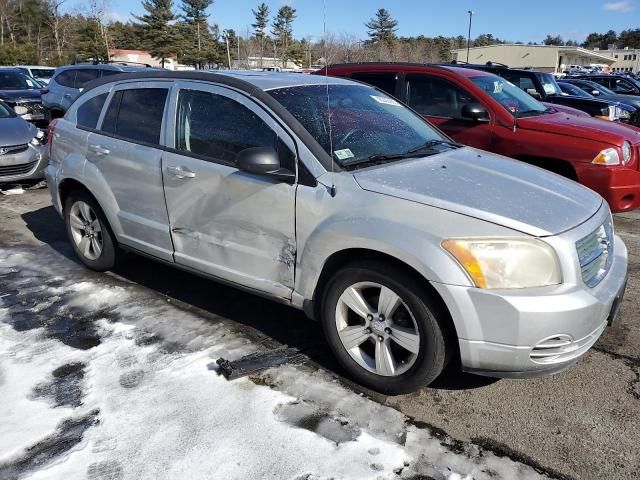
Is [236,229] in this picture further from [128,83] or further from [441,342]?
[128,83]

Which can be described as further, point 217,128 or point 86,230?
point 86,230

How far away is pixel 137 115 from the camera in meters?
4.12

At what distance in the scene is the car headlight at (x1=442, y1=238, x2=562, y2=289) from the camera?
2.54 m

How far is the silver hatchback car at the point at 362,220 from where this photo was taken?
8.43 feet

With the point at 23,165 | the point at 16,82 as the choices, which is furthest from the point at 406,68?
the point at 16,82

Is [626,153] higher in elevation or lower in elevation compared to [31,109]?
lower

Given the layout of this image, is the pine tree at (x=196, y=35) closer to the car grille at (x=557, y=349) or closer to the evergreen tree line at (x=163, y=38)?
the evergreen tree line at (x=163, y=38)

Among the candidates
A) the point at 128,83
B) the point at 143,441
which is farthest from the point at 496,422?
the point at 128,83

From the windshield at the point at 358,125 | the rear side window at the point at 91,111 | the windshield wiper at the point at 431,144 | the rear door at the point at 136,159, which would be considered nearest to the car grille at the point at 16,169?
the rear side window at the point at 91,111

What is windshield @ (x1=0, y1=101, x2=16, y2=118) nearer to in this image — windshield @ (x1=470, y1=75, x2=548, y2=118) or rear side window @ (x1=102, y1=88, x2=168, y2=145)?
rear side window @ (x1=102, y1=88, x2=168, y2=145)

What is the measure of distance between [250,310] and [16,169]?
5512mm

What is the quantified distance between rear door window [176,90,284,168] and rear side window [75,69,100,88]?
1000 centimetres

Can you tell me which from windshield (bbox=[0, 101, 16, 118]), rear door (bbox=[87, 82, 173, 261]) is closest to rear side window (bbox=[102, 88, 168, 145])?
rear door (bbox=[87, 82, 173, 261])

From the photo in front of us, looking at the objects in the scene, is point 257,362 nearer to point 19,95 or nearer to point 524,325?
point 524,325
